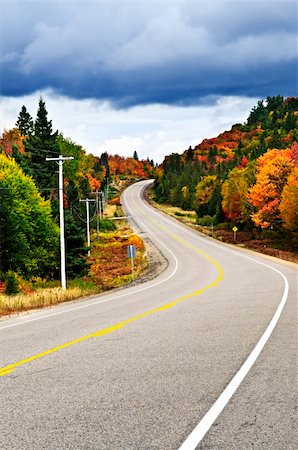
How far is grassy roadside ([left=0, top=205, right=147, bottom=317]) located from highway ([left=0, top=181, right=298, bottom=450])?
15.1 ft

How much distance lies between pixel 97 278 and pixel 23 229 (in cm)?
899

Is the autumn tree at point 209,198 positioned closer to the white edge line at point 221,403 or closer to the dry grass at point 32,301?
the dry grass at point 32,301

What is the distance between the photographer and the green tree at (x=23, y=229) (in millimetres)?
40438

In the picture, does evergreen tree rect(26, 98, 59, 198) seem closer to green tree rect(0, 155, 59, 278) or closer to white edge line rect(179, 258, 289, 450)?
green tree rect(0, 155, 59, 278)

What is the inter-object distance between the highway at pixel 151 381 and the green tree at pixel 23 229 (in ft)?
99.5

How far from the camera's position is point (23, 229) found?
41250 millimetres

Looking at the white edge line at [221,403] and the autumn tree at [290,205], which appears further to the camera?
the autumn tree at [290,205]

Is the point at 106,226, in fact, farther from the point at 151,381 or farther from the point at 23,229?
the point at 151,381

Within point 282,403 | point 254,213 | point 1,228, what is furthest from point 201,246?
point 282,403

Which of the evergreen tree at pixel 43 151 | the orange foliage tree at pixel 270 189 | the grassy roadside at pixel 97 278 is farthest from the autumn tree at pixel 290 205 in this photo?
the evergreen tree at pixel 43 151

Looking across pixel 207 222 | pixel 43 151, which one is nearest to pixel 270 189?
pixel 207 222

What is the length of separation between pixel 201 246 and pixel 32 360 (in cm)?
4646

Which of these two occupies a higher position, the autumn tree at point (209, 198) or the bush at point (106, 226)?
the autumn tree at point (209, 198)

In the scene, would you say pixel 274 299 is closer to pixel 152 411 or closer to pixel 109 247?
pixel 152 411
